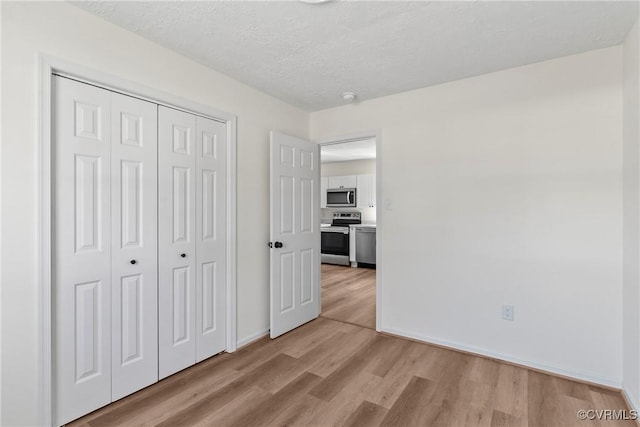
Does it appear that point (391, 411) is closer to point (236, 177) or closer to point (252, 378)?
point (252, 378)

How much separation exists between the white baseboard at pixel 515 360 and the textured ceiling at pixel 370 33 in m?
2.32

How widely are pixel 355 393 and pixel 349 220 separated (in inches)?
193

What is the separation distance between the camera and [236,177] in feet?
8.86

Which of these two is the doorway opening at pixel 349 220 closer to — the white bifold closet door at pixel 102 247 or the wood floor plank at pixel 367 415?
the wood floor plank at pixel 367 415

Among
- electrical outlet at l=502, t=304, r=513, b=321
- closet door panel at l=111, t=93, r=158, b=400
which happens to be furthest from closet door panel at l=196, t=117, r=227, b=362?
electrical outlet at l=502, t=304, r=513, b=321

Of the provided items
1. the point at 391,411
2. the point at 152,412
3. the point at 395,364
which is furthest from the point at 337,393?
the point at 152,412

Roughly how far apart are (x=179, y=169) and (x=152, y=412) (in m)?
1.59

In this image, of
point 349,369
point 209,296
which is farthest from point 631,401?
point 209,296

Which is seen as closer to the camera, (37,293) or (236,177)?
(37,293)

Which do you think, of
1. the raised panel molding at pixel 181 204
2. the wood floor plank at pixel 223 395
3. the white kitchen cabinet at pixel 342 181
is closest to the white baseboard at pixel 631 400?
the wood floor plank at pixel 223 395

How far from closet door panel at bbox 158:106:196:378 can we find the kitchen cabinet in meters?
4.54

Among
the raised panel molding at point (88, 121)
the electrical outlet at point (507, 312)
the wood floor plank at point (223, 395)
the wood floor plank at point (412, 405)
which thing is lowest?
the wood floor plank at point (412, 405)

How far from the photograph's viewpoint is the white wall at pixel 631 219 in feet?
6.00

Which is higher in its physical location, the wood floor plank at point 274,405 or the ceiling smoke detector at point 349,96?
the ceiling smoke detector at point 349,96
